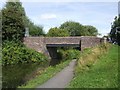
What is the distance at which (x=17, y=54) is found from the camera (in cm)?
5800

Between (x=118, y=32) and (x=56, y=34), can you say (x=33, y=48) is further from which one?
(x=56, y=34)

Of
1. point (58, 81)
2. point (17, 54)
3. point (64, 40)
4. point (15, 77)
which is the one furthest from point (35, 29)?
point (58, 81)

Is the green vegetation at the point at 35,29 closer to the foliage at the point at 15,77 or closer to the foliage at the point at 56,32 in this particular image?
the foliage at the point at 56,32

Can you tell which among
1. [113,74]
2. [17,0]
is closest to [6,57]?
[17,0]

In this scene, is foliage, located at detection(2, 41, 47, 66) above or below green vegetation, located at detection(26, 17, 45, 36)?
below

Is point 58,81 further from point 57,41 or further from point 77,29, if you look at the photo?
point 77,29

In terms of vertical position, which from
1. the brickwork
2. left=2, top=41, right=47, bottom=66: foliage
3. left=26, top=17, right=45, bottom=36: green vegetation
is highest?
left=26, top=17, right=45, bottom=36: green vegetation

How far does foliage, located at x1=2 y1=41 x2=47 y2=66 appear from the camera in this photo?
183 feet

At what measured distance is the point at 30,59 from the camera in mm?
59469

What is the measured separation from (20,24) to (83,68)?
37933mm

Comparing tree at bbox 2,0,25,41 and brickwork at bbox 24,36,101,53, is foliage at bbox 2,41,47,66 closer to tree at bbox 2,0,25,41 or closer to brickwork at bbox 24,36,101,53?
tree at bbox 2,0,25,41

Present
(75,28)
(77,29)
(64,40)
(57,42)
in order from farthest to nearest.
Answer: (75,28), (77,29), (57,42), (64,40)

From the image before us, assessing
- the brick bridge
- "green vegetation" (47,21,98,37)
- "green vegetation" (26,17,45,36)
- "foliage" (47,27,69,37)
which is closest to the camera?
the brick bridge

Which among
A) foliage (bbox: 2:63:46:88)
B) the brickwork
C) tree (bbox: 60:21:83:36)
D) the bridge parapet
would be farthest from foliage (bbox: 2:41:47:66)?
tree (bbox: 60:21:83:36)
